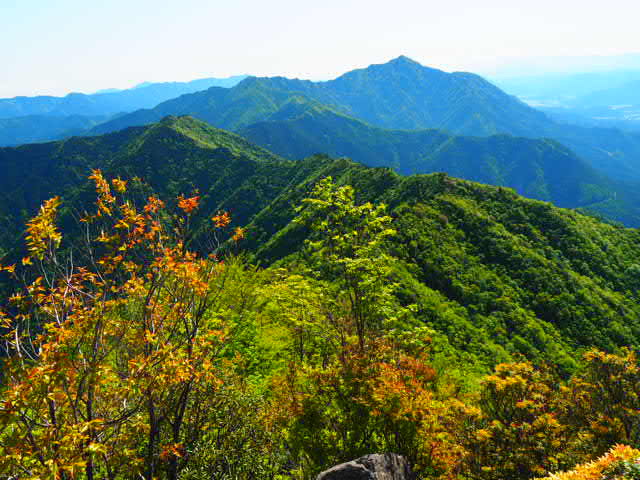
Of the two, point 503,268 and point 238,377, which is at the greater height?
point 238,377

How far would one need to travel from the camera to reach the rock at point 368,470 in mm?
11391

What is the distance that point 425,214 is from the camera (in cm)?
7069

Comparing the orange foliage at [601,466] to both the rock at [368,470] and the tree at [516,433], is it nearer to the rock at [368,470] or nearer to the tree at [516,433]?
the tree at [516,433]

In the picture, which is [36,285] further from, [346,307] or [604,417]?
[604,417]

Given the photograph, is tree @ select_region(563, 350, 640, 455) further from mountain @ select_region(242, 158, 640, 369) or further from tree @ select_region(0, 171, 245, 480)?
Answer: mountain @ select_region(242, 158, 640, 369)

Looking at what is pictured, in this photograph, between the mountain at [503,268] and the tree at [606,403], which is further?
the mountain at [503,268]

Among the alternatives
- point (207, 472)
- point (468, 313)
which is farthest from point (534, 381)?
point (468, 313)

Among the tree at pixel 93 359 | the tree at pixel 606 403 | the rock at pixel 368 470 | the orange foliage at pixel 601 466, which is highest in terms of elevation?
the tree at pixel 93 359

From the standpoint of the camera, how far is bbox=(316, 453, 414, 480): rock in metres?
11.4

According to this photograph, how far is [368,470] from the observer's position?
451 inches

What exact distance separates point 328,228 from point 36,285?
1269 cm

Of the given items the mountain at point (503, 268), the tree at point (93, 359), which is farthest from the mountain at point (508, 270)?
the tree at point (93, 359)

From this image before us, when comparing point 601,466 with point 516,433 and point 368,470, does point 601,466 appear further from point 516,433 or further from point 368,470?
point 368,470

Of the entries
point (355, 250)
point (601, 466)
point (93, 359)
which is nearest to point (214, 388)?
point (93, 359)
